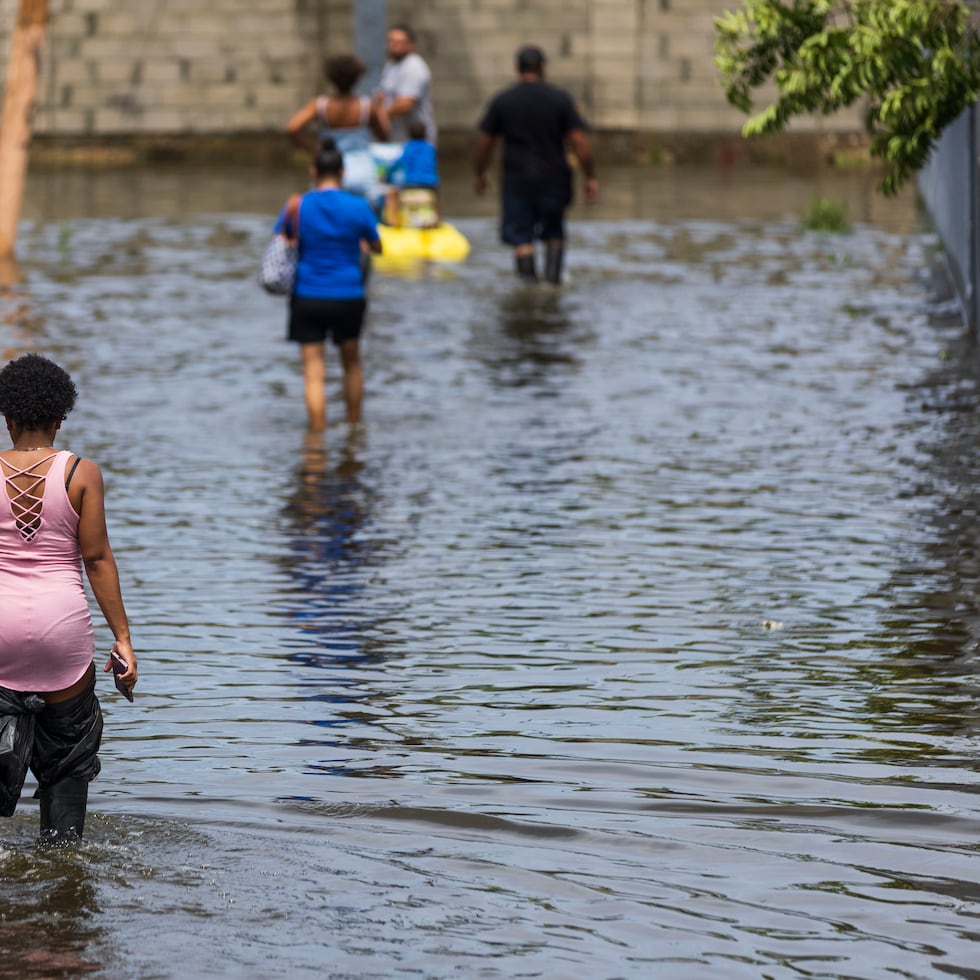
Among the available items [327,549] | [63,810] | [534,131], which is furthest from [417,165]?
[63,810]

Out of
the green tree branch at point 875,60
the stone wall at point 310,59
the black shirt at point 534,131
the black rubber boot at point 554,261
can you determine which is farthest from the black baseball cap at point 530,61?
the stone wall at point 310,59

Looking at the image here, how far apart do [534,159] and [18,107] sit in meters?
5.35

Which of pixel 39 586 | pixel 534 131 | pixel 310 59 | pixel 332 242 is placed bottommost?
pixel 39 586

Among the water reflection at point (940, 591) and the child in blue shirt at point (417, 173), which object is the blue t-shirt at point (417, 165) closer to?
the child in blue shirt at point (417, 173)

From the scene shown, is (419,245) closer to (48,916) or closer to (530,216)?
(530,216)

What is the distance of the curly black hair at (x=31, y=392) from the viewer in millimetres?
5703

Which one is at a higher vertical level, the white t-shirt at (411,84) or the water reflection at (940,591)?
the white t-shirt at (411,84)

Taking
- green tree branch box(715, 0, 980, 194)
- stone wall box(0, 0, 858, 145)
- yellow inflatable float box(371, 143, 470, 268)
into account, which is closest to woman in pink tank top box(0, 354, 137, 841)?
green tree branch box(715, 0, 980, 194)

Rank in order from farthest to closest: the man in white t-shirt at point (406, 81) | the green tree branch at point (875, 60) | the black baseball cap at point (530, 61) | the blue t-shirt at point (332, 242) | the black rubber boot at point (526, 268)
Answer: the man in white t-shirt at point (406, 81), the black rubber boot at point (526, 268), the black baseball cap at point (530, 61), the blue t-shirt at point (332, 242), the green tree branch at point (875, 60)

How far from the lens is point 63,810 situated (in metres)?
5.81

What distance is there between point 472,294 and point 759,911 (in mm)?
14275

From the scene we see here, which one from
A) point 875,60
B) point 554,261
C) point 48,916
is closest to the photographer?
point 48,916

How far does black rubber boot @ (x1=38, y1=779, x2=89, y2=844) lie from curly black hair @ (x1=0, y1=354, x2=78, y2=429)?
0.92 meters

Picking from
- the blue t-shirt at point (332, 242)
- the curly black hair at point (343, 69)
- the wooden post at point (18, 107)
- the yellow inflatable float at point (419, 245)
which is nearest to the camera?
the blue t-shirt at point (332, 242)
